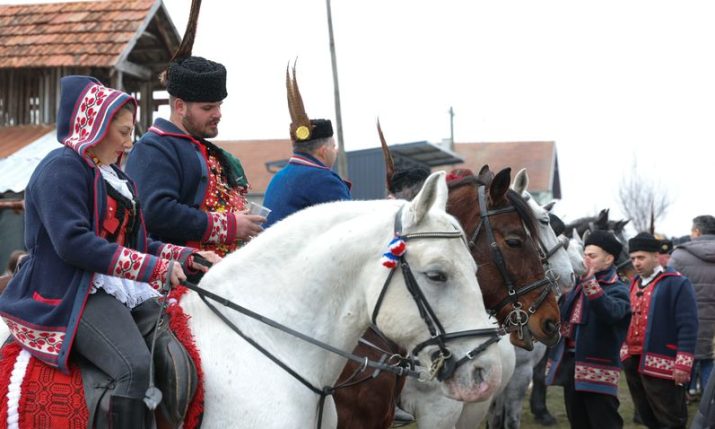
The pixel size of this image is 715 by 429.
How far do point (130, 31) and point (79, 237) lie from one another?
41.2 ft

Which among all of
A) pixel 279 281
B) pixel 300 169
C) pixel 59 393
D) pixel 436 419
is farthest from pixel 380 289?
pixel 436 419

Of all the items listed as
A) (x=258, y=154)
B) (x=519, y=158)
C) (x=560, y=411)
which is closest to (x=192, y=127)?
(x=560, y=411)

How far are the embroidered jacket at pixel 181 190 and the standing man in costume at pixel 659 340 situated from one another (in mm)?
5838

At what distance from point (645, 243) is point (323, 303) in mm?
6275

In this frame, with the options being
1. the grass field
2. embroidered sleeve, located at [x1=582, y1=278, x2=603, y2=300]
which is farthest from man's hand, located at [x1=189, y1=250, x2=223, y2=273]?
the grass field

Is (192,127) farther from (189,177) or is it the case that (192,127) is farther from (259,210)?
(259,210)

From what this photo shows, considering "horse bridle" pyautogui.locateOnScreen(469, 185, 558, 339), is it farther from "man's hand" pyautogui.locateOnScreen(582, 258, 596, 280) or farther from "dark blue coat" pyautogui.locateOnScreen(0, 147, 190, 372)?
"dark blue coat" pyautogui.locateOnScreen(0, 147, 190, 372)

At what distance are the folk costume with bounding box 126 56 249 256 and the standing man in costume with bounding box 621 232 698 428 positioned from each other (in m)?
5.76

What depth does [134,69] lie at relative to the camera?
15.2 metres

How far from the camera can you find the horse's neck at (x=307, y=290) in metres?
3.51

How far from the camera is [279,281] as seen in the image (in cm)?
357

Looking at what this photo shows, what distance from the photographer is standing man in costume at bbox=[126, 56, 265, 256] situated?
13.7 ft

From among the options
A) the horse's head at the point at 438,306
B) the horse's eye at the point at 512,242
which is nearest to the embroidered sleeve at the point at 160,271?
the horse's head at the point at 438,306

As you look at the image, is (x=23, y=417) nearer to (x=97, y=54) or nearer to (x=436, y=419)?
A: (x=436, y=419)
